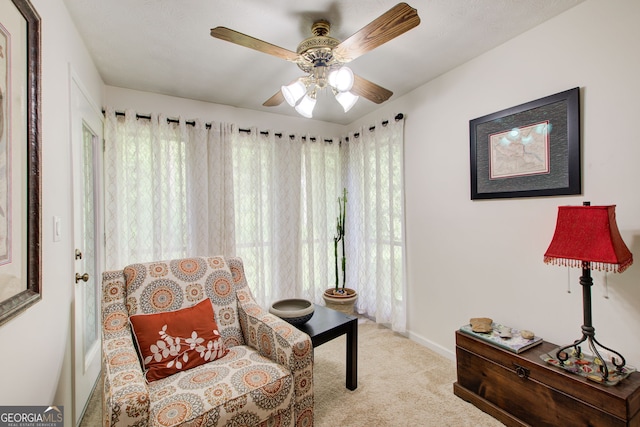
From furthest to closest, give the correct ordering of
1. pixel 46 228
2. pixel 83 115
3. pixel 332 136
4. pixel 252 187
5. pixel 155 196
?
pixel 332 136
pixel 252 187
pixel 155 196
pixel 83 115
pixel 46 228

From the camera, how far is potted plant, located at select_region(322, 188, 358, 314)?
3.10 m

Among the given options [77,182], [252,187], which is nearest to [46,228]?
[77,182]

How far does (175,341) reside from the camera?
1.51 metres

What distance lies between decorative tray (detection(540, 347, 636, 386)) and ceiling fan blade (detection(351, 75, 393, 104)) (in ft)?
5.93

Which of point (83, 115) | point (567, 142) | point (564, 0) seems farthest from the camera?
point (83, 115)

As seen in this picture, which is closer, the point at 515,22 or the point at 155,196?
the point at 515,22

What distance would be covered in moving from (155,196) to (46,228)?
1.39 m

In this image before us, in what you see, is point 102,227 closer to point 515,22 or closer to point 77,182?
point 77,182

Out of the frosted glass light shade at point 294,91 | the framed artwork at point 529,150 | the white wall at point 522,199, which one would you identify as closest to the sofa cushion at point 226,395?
the frosted glass light shade at point 294,91

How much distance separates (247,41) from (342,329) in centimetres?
179

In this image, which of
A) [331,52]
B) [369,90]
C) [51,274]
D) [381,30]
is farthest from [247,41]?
[51,274]

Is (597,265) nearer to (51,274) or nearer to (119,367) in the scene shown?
(119,367)

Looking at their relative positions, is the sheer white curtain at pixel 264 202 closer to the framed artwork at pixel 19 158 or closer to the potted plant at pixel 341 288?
the potted plant at pixel 341 288

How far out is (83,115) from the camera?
1884 millimetres
